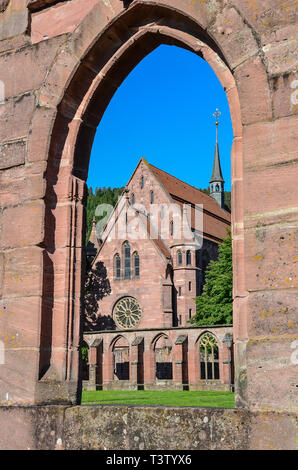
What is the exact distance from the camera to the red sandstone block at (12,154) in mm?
4402

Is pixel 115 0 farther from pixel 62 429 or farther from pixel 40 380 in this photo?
pixel 62 429

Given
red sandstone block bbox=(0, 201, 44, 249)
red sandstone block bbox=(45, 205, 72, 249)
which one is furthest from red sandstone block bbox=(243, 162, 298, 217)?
red sandstone block bbox=(0, 201, 44, 249)

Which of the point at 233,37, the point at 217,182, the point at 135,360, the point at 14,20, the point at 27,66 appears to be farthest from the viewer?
Result: the point at 217,182

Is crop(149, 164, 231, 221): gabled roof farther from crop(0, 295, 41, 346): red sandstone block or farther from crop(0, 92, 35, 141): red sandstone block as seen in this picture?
crop(0, 295, 41, 346): red sandstone block

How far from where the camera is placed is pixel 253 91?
135 inches

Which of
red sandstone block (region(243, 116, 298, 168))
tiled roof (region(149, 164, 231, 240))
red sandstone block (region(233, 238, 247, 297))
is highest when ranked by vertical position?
tiled roof (region(149, 164, 231, 240))

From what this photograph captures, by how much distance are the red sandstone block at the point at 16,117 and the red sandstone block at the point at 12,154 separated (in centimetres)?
6

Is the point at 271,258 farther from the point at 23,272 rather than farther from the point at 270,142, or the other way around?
the point at 23,272

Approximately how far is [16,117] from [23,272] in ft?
4.11

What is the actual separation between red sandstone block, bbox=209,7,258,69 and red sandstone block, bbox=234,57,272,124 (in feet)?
0.22

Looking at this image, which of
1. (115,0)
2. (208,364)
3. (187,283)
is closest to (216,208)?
(187,283)

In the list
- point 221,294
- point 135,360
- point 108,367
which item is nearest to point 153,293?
point 221,294

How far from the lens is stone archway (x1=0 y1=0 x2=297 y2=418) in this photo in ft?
10.5

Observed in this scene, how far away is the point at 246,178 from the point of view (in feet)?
11.1
